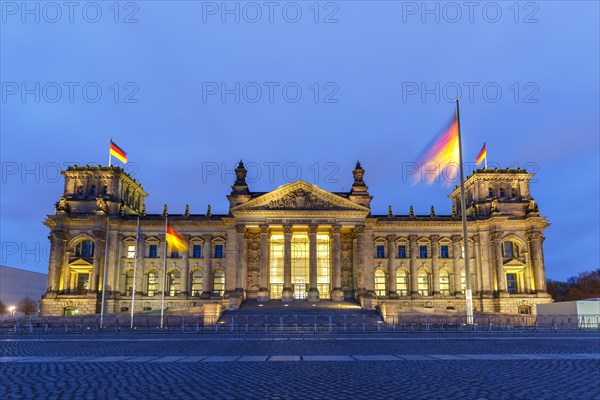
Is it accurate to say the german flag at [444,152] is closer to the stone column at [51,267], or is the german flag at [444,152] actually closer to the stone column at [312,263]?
the stone column at [312,263]

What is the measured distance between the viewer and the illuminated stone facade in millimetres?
73188

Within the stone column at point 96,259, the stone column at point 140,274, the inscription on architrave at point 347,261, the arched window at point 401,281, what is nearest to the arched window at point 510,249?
the arched window at point 401,281

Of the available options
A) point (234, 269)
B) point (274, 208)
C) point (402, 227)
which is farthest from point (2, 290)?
point (402, 227)

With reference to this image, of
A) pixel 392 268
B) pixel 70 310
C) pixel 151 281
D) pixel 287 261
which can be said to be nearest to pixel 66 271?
pixel 70 310

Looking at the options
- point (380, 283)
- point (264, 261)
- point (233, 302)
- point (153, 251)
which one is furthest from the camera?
point (380, 283)

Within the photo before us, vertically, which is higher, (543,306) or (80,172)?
(80,172)

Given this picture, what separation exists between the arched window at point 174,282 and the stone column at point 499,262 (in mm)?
48068

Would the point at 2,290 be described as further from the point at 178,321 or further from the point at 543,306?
the point at 543,306

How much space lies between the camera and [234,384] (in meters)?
11.9

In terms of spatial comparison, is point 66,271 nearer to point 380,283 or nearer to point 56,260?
point 56,260

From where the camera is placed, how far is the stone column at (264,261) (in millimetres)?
71500

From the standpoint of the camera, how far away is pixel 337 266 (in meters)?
71.9

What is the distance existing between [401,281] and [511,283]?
16377 mm

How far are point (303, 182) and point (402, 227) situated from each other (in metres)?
18.0
